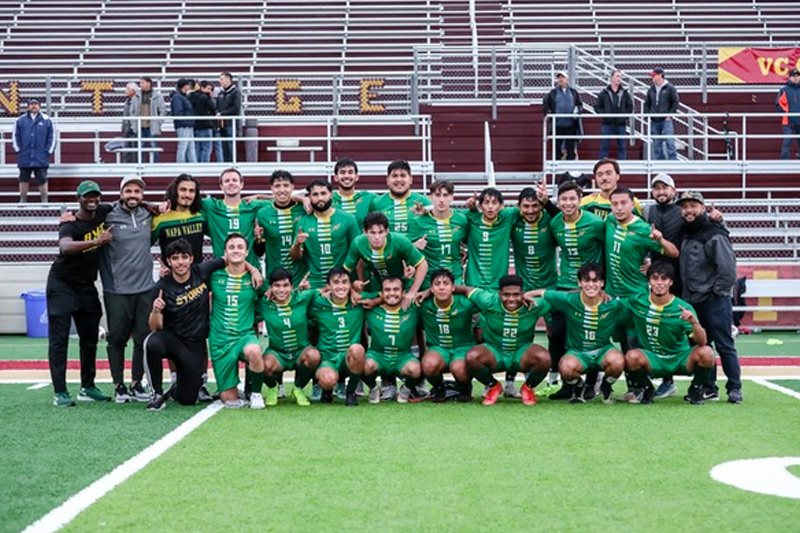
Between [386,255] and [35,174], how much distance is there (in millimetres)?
11446

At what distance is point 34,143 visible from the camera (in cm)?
1856

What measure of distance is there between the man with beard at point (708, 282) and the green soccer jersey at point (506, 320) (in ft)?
3.61

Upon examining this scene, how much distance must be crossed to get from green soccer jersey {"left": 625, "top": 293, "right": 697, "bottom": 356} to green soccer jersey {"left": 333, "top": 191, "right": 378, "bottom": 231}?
7.14 feet

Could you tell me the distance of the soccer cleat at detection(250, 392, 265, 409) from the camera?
875 cm

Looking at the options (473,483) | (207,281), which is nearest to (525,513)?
(473,483)

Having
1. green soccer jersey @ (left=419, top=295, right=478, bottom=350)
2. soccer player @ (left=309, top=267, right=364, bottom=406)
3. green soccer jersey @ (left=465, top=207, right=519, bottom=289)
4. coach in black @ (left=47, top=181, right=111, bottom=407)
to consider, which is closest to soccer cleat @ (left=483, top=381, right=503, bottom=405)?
green soccer jersey @ (left=419, top=295, right=478, bottom=350)

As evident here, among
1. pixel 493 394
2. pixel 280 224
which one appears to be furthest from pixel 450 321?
pixel 280 224

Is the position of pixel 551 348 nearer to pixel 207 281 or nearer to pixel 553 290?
pixel 553 290

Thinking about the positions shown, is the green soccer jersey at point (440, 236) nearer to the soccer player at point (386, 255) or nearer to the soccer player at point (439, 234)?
the soccer player at point (439, 234)

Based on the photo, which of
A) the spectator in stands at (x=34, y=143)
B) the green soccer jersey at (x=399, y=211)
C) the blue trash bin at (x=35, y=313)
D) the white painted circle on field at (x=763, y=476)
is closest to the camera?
the white painted circle on field at (x=763, y=476)

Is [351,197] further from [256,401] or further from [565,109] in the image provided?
[565,109]

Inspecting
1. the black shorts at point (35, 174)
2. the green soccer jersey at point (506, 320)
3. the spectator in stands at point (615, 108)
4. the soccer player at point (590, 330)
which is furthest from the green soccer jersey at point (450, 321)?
the black shorts at point (35, 174)

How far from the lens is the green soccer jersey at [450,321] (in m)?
9.01

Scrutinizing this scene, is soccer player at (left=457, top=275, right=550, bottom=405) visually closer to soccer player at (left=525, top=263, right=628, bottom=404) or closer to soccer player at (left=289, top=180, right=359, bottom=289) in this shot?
soccer player at (left=525, top=263, right=628, bottom=404)
